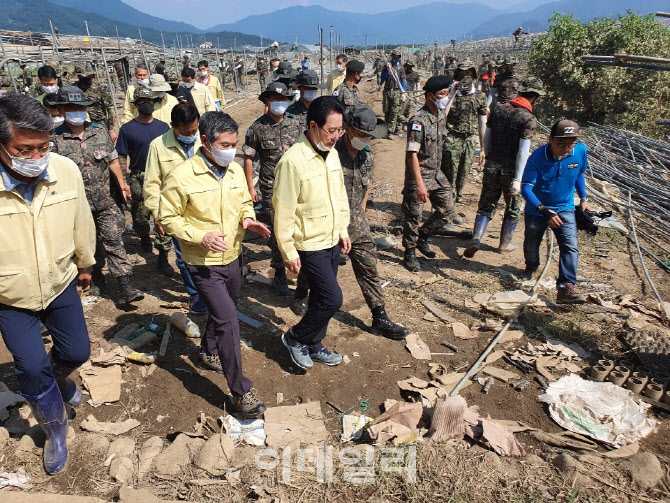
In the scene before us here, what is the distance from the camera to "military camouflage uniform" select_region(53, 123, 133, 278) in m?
4.31

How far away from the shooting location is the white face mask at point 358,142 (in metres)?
3.76

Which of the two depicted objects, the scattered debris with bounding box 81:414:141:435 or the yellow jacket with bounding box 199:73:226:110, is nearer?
the scattered debris with bounding box 81:414:141:435

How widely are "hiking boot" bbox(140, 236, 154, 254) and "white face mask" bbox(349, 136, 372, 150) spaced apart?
135 inches

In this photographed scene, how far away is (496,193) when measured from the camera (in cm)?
582

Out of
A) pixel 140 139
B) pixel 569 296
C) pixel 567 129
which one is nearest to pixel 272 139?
pixel 140 139

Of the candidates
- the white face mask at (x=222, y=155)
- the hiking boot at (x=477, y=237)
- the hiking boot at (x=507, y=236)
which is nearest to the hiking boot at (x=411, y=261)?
the hiking boot at (x=477, y=237)

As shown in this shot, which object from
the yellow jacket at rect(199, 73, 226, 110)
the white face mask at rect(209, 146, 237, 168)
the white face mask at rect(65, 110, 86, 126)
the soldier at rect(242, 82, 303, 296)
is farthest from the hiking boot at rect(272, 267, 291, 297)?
the yellow jacket at rect(199, 73, 226, 110)

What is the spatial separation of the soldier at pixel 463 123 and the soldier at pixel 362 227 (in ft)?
8.16

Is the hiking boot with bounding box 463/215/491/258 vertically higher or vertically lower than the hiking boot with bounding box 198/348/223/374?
higher

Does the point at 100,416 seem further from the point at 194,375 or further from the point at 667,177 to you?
the point at 667,177

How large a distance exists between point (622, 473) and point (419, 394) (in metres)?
1.35

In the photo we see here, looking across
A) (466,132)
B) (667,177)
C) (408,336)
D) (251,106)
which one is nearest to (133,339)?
(408,336)

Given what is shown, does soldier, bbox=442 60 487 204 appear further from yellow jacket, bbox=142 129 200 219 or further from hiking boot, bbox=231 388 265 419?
hiking boot, bbox=231 388 265 419

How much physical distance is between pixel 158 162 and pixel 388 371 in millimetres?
2742
